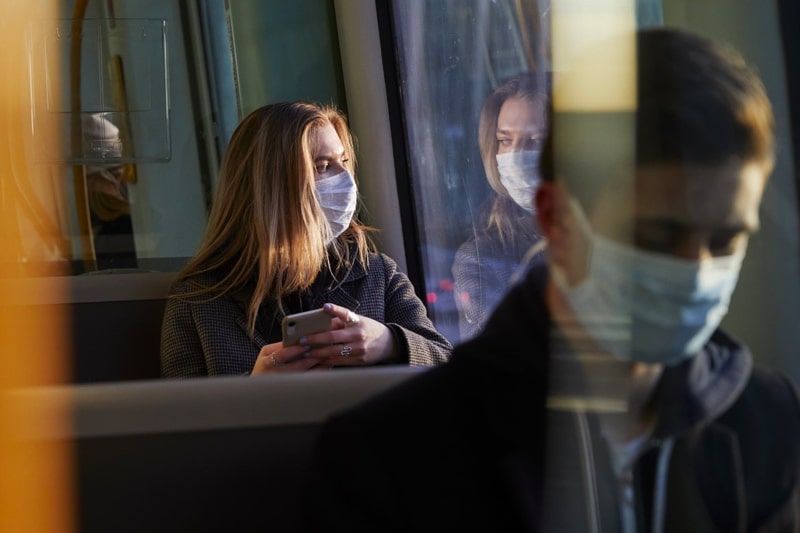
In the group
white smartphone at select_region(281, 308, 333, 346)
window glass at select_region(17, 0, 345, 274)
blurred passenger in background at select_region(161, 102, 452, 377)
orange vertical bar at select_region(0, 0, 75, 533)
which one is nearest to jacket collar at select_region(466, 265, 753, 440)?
orange vertical bar at select_region(0, 0, 75, 533)

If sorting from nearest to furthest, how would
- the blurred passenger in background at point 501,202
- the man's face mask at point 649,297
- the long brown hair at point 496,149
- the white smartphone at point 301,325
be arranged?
the man's face mask at point 649,297
the blurred passenger in background at point 501,202
the white smartphone at point 301,325
the long brown hair at point 496,149

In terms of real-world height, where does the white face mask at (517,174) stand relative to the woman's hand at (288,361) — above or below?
above

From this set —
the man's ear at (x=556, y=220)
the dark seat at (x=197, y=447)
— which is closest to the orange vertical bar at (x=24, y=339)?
the dark seat at (x=197, y=447)

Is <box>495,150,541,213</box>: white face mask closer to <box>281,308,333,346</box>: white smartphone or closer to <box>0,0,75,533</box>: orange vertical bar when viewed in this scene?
<box>281,308,333,346</box>: white smartphone

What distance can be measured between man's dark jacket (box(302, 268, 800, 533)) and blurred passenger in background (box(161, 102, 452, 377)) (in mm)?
1247

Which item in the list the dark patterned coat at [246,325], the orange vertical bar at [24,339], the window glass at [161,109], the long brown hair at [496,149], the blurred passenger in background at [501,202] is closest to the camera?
the orange vertical bar at [24,339]

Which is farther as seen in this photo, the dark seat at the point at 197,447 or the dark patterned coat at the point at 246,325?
the dark patterned coat at the point at 246,325

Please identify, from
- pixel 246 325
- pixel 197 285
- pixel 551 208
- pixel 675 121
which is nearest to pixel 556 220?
pixel 551 208

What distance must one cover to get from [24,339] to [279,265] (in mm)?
600

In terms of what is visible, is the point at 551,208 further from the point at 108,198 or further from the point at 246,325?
the point at 108,198

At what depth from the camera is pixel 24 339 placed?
202cm

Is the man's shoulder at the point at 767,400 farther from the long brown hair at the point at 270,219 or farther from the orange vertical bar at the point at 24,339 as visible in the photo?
the long brown hair at the point at 270,219

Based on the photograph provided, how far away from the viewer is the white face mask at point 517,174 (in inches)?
78.6

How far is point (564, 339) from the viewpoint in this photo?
1016 millimetres
